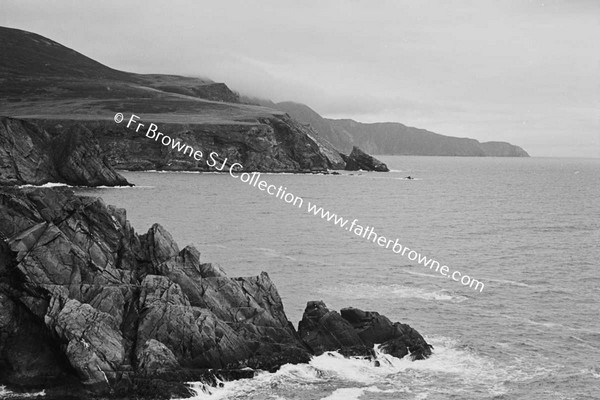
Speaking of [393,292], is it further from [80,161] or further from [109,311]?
[80,161]

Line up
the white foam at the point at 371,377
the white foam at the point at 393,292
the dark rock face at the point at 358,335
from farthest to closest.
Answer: the white foam at the point at 393,292 → the dark rock face at the point at 358,335 → the white foam at the point at 371,377

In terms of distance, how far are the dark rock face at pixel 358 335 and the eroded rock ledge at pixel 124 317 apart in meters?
0.07

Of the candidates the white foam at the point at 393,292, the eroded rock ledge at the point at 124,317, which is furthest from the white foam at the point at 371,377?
the white foam at the point at 393,292

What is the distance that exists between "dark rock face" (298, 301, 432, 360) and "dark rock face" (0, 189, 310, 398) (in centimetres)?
127

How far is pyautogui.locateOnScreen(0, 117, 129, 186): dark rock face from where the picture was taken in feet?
403

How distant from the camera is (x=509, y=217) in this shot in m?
118

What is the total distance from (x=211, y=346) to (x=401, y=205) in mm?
100707

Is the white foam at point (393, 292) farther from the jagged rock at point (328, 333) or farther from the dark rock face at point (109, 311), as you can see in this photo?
the dark rock face at point (109, 311)

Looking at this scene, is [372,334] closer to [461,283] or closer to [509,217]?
[461,283]

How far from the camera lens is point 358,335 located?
4306 cm

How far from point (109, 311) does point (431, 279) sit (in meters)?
34.6

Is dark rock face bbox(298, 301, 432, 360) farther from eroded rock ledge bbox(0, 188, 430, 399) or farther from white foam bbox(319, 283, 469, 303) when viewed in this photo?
white foam bbox(319, 283, 469, 303)

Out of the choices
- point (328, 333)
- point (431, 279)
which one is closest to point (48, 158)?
point (431, 279)

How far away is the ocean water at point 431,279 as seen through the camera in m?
38.6
